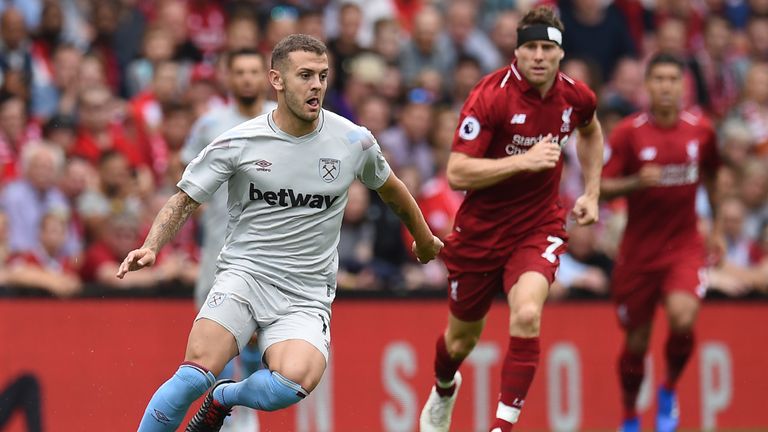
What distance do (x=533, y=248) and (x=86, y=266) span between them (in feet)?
16.8

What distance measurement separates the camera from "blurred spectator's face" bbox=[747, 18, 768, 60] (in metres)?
20.5

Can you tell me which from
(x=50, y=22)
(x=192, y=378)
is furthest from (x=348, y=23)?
(x=192, y=378)

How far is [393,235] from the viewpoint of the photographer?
50.1 feet

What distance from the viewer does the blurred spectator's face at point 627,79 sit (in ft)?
61.8

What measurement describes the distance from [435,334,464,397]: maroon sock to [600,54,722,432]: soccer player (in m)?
2.52

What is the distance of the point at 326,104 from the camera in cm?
1628

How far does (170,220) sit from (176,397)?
3.52 feet

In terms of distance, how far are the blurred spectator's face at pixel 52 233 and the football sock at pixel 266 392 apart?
5028 mm

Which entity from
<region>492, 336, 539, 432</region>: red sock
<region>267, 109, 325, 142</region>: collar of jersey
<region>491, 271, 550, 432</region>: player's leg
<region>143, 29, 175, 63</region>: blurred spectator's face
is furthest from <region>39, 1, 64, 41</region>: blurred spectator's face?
<region>492, 336, 539, 432</region>: red sock

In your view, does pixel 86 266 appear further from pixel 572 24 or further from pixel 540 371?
pixel 572 24

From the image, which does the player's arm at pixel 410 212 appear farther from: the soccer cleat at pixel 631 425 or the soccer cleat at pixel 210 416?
the soccer cleat at pixel 631 425

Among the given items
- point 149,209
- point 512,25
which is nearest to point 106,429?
point 149,209

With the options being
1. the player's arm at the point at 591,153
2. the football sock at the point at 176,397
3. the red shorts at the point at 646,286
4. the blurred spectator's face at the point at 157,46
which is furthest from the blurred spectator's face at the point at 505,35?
the football sock at the point at 176,397

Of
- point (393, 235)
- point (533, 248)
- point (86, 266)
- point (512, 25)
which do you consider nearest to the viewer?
point (533, 248)
